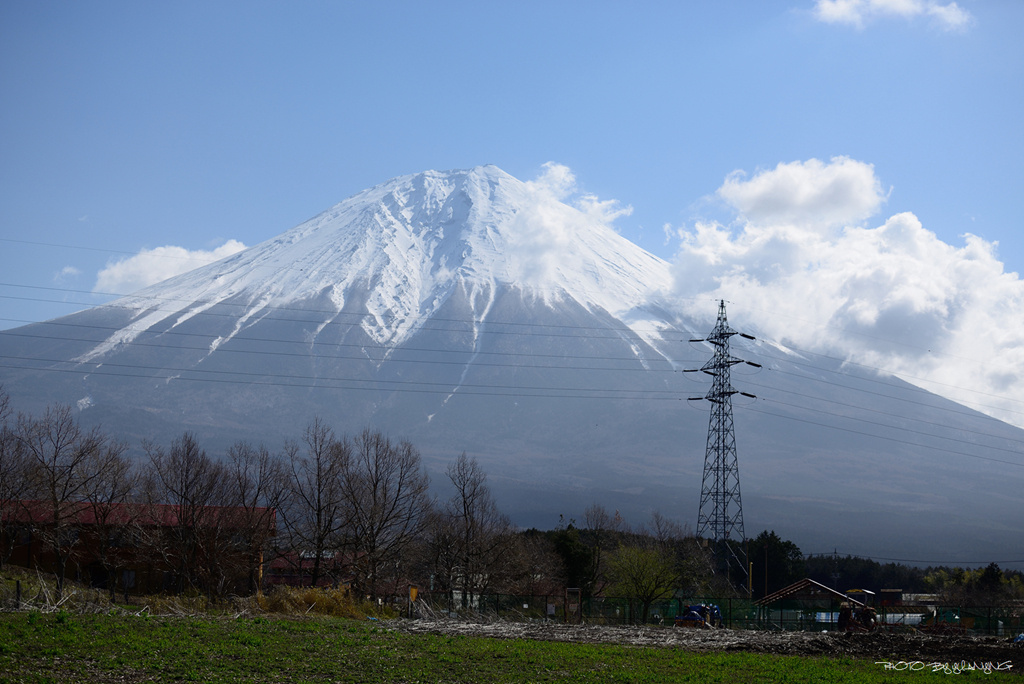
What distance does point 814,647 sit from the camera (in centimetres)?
2570

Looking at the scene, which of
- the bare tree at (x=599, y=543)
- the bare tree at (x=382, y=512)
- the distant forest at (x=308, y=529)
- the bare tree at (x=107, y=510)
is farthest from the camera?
the bare tree at (x=599, y=543)

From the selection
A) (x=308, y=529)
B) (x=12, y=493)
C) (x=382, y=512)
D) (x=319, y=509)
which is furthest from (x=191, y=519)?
(x=12, y=493)

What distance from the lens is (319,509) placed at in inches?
2071

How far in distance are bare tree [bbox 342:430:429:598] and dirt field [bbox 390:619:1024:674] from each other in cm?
1830

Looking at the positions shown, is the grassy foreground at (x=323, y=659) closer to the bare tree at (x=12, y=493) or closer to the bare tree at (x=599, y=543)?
the bare tree at (x=12, y=493)

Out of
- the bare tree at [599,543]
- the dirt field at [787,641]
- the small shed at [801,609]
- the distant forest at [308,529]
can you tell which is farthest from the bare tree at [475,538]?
the dirt field at [787,641]

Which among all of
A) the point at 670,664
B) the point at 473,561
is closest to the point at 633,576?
the point at 473,561

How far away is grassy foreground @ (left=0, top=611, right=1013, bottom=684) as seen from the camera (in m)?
17.4

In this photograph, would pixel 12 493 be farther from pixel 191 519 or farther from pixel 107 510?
pixel 191 519

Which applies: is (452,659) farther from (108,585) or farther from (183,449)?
(183,449)

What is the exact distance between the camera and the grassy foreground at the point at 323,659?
17.4 meters

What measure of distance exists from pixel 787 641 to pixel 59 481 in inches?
1797

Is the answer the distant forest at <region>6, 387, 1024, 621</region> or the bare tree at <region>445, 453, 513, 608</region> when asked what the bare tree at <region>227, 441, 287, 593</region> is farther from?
the bare tree at <region>445, 453, 513, 608</region>

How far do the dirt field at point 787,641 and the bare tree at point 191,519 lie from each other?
20.3 m
